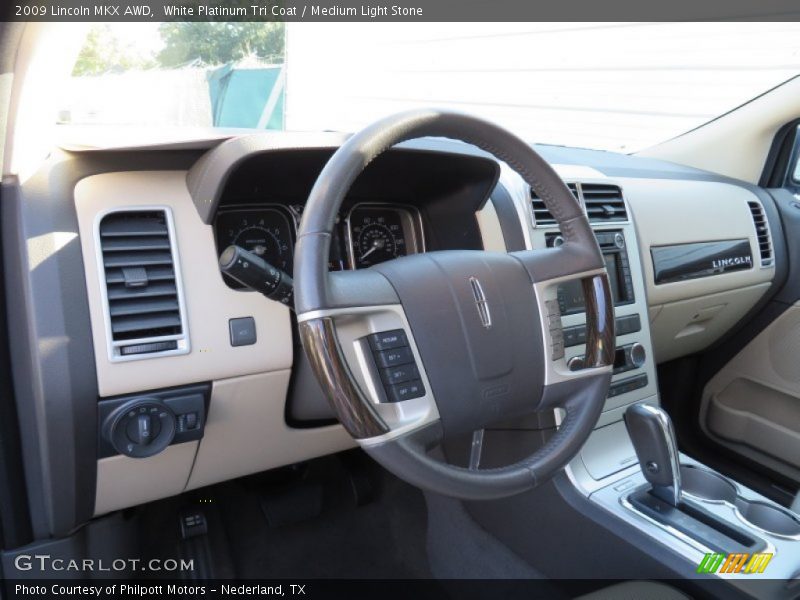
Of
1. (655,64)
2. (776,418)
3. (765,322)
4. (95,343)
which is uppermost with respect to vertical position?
(655,64)

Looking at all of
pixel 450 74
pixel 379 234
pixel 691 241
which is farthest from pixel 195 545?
pixel 450 74

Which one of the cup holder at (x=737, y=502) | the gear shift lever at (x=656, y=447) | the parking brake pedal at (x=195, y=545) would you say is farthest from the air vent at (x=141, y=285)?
the cup holder at (x=737, y=502)

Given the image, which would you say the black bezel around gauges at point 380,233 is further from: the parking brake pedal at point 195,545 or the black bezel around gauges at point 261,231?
the parking brake pedal at point 195,545

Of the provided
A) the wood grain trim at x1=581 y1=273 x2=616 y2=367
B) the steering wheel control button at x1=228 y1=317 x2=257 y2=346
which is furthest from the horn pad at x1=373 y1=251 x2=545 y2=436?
the steering wheel control button at x1=228 y1=317 x2=257 y2=346

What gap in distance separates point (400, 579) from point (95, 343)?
127cm

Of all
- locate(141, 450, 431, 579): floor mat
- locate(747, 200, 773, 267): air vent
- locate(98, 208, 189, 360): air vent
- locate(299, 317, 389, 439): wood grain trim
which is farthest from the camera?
locate(747, 200, 773, 267): air vent

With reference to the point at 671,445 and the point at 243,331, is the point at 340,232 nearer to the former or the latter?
the point at 243,331

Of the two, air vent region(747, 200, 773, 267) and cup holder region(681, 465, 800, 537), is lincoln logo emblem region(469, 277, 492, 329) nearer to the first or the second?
cup holder region(681, 465, 800, 537)

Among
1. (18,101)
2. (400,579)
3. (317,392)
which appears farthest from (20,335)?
(400,579)

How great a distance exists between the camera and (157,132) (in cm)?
133

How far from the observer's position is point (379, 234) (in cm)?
163

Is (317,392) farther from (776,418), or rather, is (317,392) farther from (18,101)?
(776,418)

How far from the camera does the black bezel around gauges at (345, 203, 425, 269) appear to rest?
1.57 m

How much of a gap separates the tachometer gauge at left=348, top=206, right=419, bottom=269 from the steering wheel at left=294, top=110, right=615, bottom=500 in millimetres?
485
